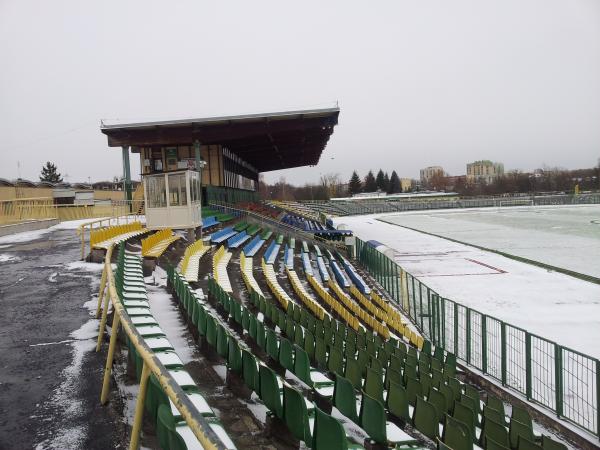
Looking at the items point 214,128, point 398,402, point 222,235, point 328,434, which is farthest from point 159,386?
point 214,128

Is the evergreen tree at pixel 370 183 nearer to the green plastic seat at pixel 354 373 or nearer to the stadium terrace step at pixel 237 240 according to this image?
the stadium terrace step at pixel 237 240

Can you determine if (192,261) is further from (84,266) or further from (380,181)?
(380,181)

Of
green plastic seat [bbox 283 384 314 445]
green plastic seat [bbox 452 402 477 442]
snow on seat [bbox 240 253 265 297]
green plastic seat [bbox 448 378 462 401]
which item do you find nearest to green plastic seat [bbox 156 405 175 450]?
green plastic seat [bbox 283 384 314 445]

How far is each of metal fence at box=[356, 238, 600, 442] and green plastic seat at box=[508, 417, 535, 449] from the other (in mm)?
1826

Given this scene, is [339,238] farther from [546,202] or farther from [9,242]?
[546,202]

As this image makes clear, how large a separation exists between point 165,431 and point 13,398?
10.1ft

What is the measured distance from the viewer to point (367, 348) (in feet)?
24.0

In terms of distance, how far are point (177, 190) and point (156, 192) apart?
72 centimetres

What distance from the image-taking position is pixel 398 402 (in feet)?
16.1

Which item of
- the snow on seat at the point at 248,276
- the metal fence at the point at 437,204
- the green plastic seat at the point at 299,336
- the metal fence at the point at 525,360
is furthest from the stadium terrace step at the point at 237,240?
the metal fence at the point at 437,204

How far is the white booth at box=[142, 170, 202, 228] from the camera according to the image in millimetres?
15125

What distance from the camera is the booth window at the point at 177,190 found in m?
15.1

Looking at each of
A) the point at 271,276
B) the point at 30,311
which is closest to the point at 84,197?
the point at 271,276

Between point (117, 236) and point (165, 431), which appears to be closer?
point (165, 431)
